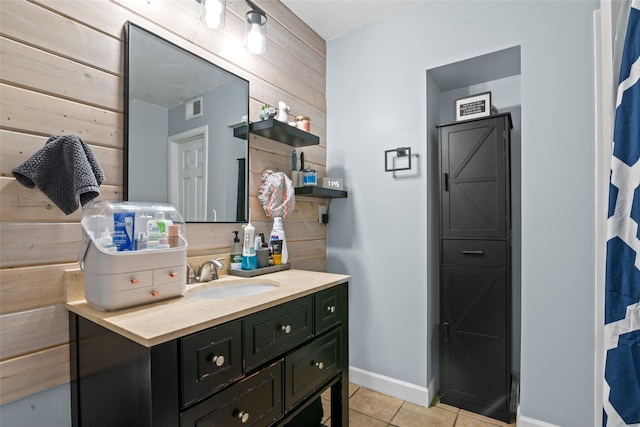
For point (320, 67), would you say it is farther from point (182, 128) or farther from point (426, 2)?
point (182, 128)

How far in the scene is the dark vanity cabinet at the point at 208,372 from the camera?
87cm

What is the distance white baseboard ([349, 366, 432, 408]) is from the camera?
2.06 meters

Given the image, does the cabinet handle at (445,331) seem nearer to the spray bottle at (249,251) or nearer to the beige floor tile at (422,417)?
the beige floor tile at (422,417)

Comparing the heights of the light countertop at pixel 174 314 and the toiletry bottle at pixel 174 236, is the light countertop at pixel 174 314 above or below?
below

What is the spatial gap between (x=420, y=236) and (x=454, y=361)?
832 millimetres

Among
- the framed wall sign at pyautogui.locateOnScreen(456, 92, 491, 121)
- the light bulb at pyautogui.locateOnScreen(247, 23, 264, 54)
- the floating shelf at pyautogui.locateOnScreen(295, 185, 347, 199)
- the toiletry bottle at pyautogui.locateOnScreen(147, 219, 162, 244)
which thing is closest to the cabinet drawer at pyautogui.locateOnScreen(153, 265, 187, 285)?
the toiletry bottle at pyautogui.locateOnScreen(147, 219, 162, 244)

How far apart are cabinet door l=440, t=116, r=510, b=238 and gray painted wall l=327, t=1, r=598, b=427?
0.12m

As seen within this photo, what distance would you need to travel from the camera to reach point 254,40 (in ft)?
5.57

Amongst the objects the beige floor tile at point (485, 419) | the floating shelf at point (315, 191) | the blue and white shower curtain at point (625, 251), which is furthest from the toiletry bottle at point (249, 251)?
the beige floor tile at point (485, 419)

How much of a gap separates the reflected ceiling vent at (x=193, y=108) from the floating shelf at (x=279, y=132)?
0.22m

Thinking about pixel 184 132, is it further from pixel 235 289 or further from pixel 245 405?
pixel 245 405

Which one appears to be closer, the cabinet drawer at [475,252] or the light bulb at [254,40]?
the light bulb at [254,40]

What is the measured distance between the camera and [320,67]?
246cm

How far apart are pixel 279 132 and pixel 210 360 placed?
4.18 ft
